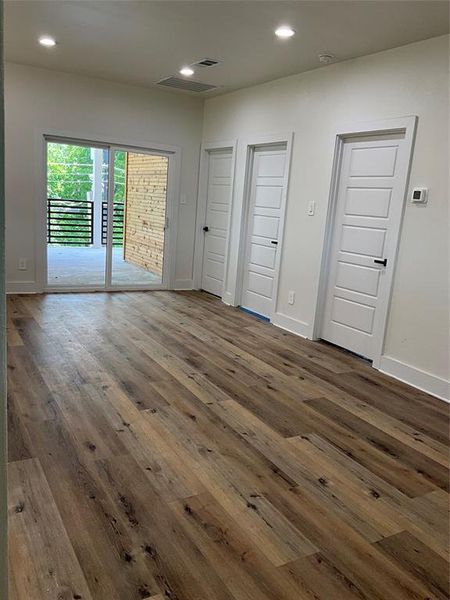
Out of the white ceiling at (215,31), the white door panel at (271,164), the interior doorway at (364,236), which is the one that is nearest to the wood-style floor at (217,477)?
the interior doorway at (364,236)

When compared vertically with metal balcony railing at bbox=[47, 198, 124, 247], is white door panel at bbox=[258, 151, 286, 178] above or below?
above

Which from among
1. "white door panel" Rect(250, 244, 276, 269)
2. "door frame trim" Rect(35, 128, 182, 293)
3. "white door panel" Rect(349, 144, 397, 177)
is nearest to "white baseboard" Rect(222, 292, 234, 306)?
"white door panel" Rect(250, 244, 276, 269)

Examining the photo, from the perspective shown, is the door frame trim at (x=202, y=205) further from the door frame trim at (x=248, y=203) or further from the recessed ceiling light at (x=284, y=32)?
the recessed ceiling light at (x=284, y=32)

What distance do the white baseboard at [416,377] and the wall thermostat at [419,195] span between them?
4.20ft

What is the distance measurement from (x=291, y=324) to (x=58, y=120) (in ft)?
11.9

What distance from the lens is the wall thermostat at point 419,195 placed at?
3629 millimetres

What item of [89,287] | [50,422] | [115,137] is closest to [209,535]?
[50,422]

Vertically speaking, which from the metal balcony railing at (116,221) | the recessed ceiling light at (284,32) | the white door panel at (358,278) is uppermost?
the recessed ceiling light at (284,32)

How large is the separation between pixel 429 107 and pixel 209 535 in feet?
10.9

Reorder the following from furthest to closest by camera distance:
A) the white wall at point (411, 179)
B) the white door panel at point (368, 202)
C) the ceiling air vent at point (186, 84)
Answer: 1. the ceiling air vent at point (186, 84)
2. the white door panel at point (368, 202)
3. the white wall at point (411, 179)

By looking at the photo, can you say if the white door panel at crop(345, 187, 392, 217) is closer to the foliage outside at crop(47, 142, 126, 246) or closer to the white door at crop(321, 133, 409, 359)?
the white door at crop(321, 133, 409, 359)

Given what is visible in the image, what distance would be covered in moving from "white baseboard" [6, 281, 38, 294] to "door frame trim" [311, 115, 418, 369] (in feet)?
A: 11.4

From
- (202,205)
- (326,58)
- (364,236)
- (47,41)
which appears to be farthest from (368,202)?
(47,41)

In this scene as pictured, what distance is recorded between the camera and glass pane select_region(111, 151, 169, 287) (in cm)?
642
